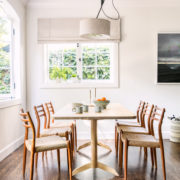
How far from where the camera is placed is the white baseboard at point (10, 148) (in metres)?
3.01

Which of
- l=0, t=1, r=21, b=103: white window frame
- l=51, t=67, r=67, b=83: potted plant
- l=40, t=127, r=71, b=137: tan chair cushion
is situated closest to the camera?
l=40, t=127, r=71, b=137: tan chair cushion

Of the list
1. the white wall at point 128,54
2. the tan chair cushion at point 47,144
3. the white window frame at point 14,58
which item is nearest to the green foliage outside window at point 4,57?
the white window frame at point 14,58

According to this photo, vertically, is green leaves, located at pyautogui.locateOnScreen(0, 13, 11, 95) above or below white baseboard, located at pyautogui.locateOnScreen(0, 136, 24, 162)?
above

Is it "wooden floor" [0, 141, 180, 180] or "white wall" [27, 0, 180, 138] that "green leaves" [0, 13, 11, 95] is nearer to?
"white wall" [27, 0, 180, 138]

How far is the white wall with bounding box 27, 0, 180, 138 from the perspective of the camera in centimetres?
410

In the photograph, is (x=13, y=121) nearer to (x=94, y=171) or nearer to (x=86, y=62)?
(x=94, y=171)

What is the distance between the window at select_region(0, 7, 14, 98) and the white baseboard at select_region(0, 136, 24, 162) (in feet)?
2.59

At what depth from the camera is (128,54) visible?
4125 mm

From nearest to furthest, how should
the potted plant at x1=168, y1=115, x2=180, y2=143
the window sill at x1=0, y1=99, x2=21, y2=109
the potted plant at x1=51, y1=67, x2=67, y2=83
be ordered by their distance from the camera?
the window sill at x1=0, y1=99, x2=21, y2=109 → the potted plant at x1=168, y1=115, x2=180, y2=143 → the potted plant at x1=51, y1=67, x2=67, y2=83

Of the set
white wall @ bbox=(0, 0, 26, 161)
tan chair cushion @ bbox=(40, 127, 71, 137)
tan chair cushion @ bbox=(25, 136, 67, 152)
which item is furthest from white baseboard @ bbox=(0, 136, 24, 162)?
tan chair cushion @ bbox=(25, 136, 67, 152)

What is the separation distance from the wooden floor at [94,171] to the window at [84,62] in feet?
5.01

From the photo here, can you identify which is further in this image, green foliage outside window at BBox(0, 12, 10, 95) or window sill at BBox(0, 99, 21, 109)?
green foliage outside window at BBox(0, 12, 10, 95)

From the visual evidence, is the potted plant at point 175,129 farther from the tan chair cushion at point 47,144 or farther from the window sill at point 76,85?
the tan chair cushion at point 47,144

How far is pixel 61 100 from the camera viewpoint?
4.17m
